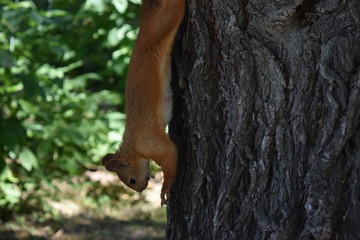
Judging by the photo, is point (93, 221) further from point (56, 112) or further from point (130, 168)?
point (130, 168)

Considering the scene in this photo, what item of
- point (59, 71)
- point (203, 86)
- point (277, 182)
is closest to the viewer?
point (277, 182)

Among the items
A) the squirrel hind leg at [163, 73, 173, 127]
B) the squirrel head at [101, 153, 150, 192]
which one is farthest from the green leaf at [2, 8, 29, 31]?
the squirrel hind leg at [163, 73, 173, 127]

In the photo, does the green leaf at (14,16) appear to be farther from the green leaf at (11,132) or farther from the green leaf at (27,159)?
the green leaf at (27,159)

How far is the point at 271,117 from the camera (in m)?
2.46

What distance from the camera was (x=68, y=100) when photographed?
20.0 ft

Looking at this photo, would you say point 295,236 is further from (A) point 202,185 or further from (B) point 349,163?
(A) point 202,185

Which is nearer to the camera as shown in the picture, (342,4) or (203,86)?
(342,4)

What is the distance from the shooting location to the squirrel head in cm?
354

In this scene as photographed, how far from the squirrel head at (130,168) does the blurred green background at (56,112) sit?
128 centimetres

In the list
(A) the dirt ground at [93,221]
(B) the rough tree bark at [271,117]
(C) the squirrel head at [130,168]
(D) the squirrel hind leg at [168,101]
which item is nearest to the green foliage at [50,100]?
(A) the dirt ground at [93,221]

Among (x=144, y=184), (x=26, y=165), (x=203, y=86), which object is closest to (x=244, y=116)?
(x=203, y=86)

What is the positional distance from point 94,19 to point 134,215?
1919 millimetres

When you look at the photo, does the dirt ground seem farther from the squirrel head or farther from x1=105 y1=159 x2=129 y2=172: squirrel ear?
x1=105 y1=159 x2=129 y2=172: squirrel ear

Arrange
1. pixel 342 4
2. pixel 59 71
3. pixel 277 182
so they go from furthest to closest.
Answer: pixel 59 71 → pixel 277 182 → pixel 342 4
